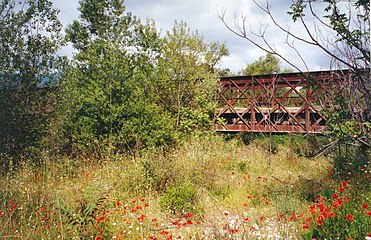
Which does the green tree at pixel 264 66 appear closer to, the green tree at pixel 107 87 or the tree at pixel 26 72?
the green tree at pixel 107 87

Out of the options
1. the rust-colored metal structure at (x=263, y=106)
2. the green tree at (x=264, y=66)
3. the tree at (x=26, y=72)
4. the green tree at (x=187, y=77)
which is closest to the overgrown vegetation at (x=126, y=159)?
the tree at (x=26, y=72)

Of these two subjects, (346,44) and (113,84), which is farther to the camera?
(113,84)

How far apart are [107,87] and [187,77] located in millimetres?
2530

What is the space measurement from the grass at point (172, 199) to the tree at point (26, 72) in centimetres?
41

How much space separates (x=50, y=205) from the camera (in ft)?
9.34

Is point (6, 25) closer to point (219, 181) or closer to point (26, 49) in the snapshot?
point (26, 49)

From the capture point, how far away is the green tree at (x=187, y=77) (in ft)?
23.3

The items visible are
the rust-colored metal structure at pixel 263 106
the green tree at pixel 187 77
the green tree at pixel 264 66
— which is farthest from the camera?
the green tree at pixel 264 66

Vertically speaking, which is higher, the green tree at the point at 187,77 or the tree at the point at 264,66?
the tree at the point at 264,66

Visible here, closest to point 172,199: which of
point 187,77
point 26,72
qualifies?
point 26,72

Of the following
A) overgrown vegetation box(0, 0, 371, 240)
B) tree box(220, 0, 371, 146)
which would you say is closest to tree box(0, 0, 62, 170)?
overgrown vegetation box(0, 0, 371, 240)

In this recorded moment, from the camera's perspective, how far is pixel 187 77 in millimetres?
7406

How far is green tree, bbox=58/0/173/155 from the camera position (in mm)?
4836

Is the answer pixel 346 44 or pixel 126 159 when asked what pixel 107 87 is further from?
pixel 346 44
